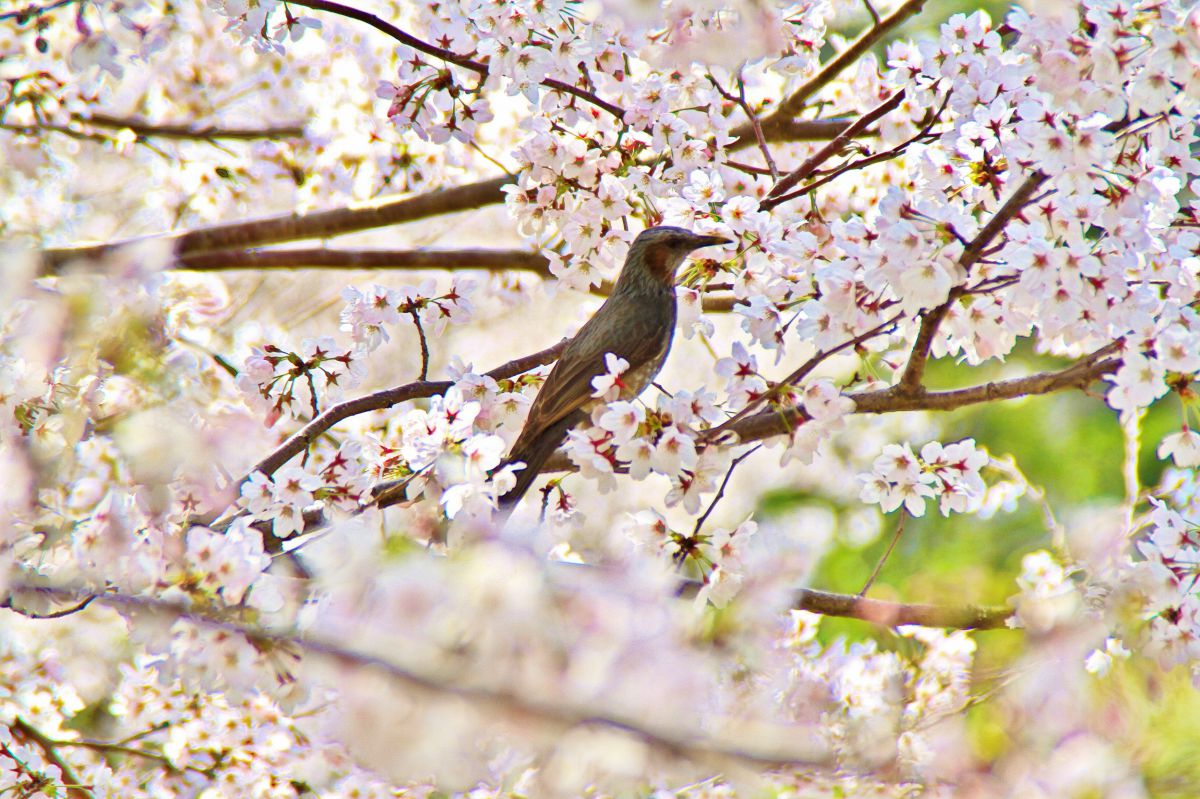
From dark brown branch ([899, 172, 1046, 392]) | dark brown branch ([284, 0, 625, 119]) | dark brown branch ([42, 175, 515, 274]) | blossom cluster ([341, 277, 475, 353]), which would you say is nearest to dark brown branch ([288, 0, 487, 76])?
dark brown branch ([284, 0, 625, 119])

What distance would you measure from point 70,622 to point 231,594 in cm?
339

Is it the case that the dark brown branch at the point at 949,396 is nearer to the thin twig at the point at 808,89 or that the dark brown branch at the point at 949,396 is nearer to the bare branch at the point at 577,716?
the bare branch at the point at 577,716

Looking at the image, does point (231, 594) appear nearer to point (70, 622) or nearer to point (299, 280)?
point (70, 622)

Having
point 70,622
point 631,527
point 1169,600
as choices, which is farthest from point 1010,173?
point 70,622

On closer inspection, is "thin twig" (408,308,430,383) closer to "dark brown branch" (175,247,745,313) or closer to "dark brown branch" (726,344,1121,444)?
"dark brown branch" (726,344,1121,444)

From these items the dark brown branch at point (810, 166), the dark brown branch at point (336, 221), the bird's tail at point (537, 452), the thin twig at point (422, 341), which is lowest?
the dark brown branch at point (336, 221)

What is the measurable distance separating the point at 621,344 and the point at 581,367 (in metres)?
0.20

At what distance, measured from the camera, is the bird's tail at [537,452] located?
2312mm

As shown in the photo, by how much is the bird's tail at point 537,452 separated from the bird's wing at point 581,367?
1cm

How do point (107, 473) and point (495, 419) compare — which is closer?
point (107, 473)

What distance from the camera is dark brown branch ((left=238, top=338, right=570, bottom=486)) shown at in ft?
7.72

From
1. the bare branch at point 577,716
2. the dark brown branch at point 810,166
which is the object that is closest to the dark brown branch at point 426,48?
the dark brown branch at point 810,166

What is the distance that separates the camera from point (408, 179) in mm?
3877

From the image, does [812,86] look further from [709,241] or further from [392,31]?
[392,31]
